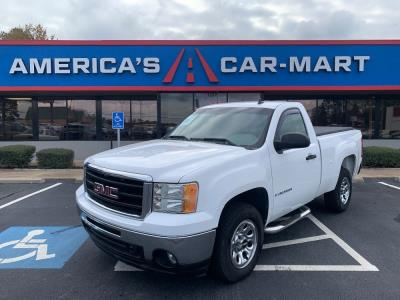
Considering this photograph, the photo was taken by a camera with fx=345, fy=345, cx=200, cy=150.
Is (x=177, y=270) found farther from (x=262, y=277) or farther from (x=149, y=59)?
(x=149, y=59)

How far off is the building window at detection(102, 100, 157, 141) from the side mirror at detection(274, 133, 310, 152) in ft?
38.1

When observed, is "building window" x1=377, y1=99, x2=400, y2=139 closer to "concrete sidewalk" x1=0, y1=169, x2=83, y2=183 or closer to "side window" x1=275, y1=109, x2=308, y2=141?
→ "side window" x1=275, y1=109, x2=308, y2=141

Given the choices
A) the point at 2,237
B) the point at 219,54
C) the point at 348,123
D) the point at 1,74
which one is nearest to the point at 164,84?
the point at 219,54

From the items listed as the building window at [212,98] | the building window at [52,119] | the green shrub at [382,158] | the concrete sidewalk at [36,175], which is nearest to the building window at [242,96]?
the building window at [212,98]

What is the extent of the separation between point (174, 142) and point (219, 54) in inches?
401

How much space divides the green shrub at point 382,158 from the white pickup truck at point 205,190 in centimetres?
812

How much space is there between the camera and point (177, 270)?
10.5 ft

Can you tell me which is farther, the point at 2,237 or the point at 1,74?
the point at 1,74

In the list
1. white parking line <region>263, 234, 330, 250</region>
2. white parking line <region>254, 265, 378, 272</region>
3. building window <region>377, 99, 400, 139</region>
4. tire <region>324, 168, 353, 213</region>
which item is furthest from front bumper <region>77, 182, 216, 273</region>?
building window <region>377, 99, 400, 139</region>

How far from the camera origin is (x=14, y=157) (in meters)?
12.3

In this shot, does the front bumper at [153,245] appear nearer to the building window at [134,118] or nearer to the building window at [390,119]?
the building window at [134,118]

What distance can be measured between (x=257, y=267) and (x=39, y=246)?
3.05 meters

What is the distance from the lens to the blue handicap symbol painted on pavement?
14.2 ft

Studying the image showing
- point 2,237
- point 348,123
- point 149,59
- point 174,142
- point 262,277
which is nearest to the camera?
point 262,277
